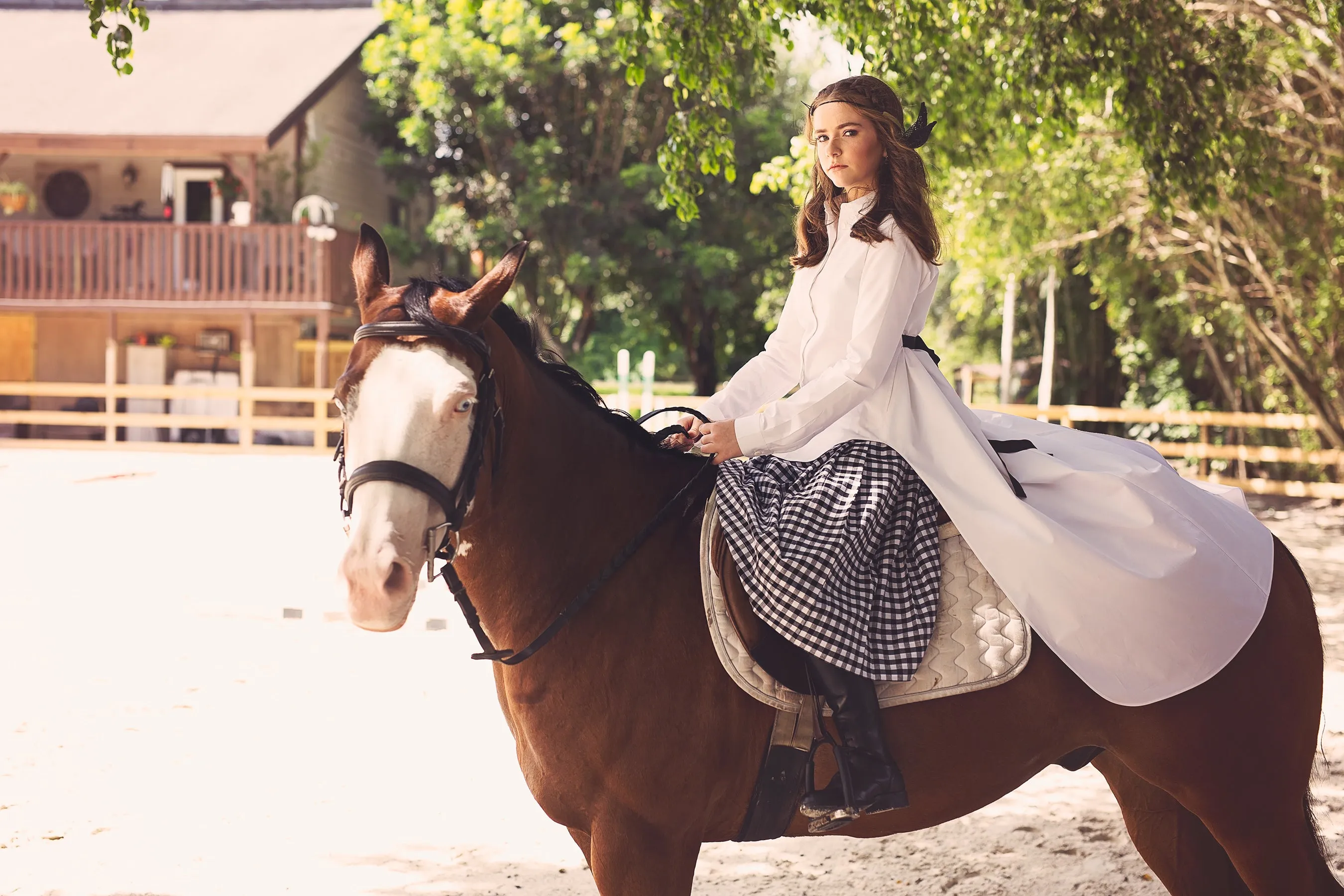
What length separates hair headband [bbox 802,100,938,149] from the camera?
8.00 ft

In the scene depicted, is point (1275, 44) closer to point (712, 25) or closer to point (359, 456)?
point (712, 25)

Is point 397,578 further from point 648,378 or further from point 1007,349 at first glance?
point 1007,349

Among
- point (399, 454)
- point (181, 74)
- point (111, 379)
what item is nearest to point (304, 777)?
point (399, 454)

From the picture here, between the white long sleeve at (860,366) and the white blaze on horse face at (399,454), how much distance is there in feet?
2.08

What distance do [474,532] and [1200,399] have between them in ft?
78.1

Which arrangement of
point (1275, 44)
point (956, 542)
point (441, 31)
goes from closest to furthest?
1. point (956, 542)
2. point (1275, 44)
3. point (441, 31)

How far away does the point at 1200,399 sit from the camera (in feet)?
75.7

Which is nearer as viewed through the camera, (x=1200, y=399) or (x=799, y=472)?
(x=799, y=472)

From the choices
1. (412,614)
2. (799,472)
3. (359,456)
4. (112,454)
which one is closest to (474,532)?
(359,456)

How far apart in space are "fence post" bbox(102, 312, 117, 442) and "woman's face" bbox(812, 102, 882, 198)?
797 inches

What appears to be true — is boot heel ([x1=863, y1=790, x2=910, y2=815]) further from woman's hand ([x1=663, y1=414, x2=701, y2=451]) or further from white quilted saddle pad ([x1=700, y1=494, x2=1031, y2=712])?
woman's hand ([x1=663, y1=414, x2=701, y2=451])

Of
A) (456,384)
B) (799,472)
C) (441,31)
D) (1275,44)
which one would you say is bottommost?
(799,472)

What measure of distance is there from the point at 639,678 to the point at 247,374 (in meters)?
20.8

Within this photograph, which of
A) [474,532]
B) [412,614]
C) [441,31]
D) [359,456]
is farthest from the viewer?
[441,31]
